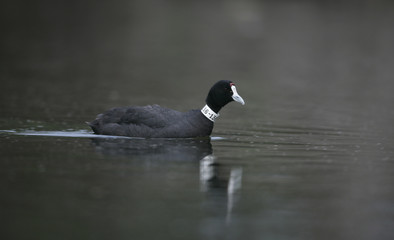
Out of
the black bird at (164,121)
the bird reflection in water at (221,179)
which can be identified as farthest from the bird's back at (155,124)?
the bird reflection in water at (221,179)

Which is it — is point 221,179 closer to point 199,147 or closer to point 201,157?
point 201,157

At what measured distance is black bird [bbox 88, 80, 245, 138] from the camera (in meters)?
14.1

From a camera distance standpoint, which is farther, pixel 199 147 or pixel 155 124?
pixel 155 124

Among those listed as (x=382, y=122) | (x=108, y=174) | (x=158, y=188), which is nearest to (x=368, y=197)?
(x=158, y=188)

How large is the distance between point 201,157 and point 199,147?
0.99 metres

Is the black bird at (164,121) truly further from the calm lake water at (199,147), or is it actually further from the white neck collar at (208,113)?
the calm lake water at (199,147)

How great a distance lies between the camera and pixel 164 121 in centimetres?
1409

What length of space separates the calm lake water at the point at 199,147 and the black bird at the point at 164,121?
8.9 inches

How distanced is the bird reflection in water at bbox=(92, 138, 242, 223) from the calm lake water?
0.04 m

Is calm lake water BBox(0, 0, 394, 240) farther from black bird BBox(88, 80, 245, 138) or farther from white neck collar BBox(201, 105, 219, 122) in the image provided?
white neck collar BBox(201, 105, 219, 122)

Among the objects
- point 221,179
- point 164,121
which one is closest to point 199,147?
point 164,121

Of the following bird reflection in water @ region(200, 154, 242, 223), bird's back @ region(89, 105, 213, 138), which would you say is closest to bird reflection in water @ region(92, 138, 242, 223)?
bird reflection in water @ region(200, 154, 242, 223)

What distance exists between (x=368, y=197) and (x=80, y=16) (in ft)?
147

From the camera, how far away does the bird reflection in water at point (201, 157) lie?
955cm
